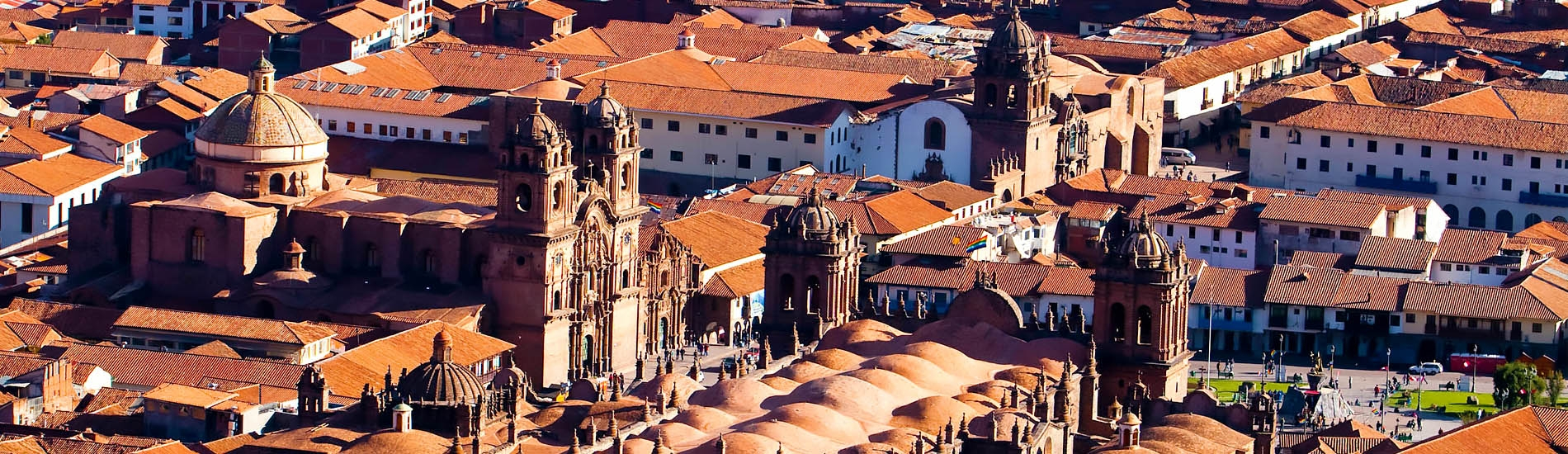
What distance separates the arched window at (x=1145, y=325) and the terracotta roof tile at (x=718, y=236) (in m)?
22.4

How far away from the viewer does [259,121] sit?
110 metres

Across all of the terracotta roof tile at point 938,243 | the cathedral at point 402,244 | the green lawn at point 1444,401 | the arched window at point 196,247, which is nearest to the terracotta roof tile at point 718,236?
the cathedral at point 402,244

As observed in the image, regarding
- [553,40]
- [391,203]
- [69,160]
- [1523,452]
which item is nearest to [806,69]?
[553,40]

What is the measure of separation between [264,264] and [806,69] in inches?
1660

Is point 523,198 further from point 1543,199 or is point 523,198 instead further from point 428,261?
point 1543,199

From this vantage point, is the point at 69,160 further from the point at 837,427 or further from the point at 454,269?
the point at 837,427

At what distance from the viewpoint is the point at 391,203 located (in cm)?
10994

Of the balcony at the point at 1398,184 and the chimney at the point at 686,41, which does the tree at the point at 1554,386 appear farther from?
the chimney at the point at 686,41

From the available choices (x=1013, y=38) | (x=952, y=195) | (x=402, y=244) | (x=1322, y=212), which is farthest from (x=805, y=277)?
(x=1013, y=38)

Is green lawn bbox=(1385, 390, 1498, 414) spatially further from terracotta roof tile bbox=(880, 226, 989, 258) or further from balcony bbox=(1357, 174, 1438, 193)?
balcony bbox=(1357, 174, 1438, 193)

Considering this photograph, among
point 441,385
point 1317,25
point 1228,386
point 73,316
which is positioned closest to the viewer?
point 441,385

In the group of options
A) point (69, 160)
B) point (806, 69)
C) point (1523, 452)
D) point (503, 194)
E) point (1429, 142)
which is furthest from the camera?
point (806, 69)

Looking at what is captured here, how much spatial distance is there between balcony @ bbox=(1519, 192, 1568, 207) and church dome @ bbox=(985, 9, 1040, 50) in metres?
17.7

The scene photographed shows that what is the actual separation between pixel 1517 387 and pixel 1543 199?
3143 centimetres
